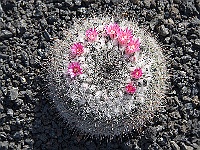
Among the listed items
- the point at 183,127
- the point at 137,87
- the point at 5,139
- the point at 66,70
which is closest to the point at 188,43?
the point at 183,127

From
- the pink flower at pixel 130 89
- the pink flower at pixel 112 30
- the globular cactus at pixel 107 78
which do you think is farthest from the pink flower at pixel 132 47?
the pink flower at pixel 130 89

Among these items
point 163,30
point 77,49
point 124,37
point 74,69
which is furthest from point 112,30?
point 163,30

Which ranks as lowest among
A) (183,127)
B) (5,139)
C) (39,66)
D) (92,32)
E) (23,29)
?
(5,139)

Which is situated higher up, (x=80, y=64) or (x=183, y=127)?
(x=80, y=64)

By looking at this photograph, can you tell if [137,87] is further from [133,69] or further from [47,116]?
[47,116]

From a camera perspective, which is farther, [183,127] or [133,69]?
[183,127]

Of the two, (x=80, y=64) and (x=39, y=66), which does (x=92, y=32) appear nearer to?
(x=80, y=64)

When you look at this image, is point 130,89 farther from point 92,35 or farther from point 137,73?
point 92,35
